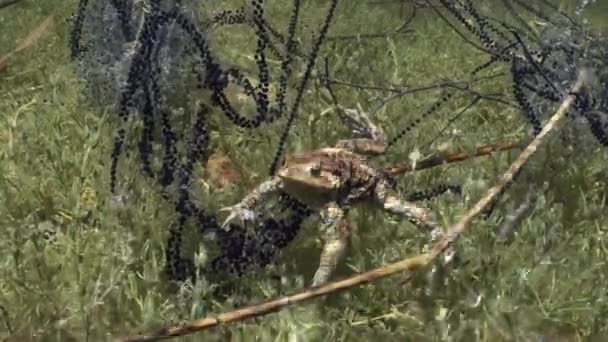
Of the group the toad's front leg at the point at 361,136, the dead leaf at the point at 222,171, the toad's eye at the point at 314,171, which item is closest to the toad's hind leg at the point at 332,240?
the toad's eye at the point at 314,171

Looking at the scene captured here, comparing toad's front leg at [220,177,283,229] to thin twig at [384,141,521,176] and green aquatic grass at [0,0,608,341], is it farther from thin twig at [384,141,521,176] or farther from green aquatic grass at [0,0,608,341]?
thin twig at [384,141,521,176]

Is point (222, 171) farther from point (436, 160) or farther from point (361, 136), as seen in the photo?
point (436, 160)

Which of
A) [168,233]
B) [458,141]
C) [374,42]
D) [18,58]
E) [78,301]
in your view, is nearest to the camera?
[78,301]

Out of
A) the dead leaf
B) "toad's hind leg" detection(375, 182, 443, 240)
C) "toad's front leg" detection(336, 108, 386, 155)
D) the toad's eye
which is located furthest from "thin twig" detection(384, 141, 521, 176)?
the dead leaf

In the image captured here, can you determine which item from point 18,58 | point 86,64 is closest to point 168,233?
point 86,64

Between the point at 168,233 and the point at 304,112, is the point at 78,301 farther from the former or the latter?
the point at 304,112

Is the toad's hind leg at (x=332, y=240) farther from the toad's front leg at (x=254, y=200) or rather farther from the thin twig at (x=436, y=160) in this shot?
the thin twig at (x=436, y=160)
